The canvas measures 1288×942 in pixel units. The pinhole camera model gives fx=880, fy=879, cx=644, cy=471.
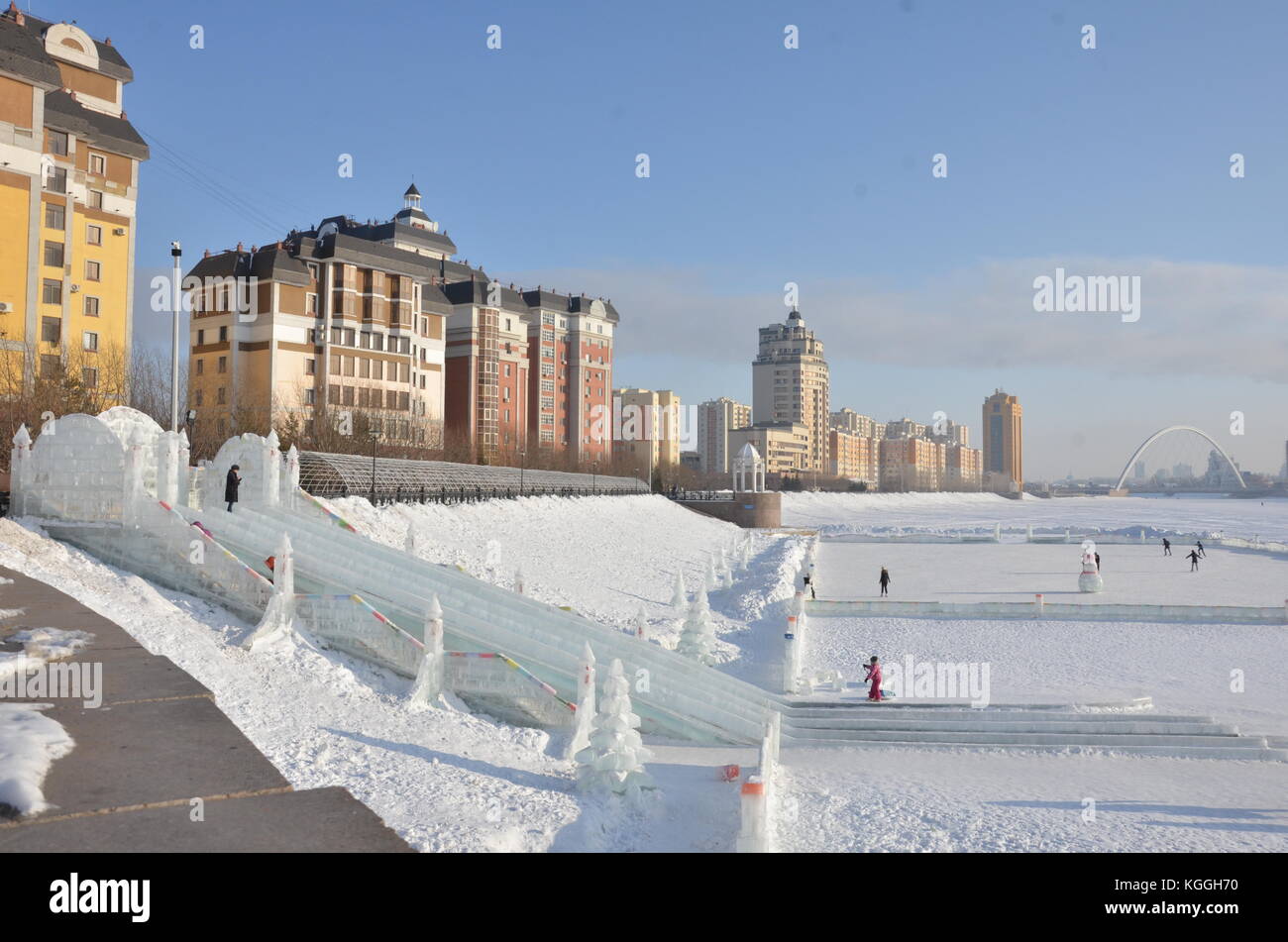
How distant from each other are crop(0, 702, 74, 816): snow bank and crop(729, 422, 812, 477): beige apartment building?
15114cm

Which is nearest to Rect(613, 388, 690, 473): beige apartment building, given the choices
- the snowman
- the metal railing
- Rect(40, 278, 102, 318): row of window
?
the metal railing

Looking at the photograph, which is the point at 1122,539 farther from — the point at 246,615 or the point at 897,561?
the point at 246,615

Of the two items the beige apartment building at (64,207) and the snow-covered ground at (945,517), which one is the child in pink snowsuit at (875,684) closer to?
the beige apartment building at (64,207)

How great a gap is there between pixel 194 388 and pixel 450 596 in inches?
1487

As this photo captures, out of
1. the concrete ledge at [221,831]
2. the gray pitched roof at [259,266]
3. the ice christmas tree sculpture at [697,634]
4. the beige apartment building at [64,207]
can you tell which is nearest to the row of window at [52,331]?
the beige apartment building at [64,207]

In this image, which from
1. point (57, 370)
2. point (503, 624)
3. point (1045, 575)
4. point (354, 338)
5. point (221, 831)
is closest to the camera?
point (221, 831)

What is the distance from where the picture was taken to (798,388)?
602 ft

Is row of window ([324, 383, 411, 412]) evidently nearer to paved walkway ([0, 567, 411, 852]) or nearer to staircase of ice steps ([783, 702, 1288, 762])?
staircase of ice steps ([783, 702, 1288, 762])

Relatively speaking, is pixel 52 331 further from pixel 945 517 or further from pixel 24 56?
pixel 945 517

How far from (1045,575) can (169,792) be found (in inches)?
1410

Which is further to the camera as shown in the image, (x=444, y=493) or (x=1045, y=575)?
(x=1045, y=575)

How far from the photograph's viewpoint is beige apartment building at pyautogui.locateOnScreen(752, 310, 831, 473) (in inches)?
7200

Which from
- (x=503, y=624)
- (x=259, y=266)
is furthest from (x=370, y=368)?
(x=503, y=624)
